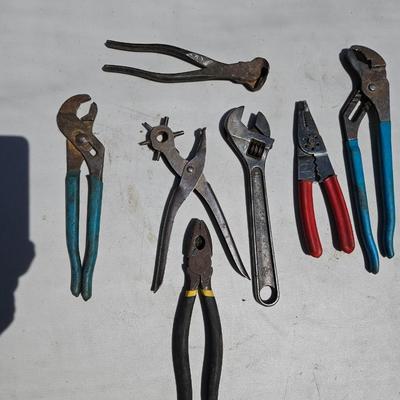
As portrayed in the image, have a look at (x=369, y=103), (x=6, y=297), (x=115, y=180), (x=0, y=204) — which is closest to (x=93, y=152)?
(x=115, y=180)

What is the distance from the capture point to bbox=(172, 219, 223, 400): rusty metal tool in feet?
4.10

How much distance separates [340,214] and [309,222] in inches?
3.5

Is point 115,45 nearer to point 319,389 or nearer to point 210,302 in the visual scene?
point 210,302

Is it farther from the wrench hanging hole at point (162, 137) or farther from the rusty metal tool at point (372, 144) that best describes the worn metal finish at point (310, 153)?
the wrench hanging hole at point (162, 137)

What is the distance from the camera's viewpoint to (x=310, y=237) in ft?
4.48

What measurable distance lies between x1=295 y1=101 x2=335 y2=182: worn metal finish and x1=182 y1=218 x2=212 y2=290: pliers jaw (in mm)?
321

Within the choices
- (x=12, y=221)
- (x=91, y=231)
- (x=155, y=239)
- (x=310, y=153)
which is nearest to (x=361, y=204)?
(x=310, y=153)

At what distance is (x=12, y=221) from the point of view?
4.42 ft

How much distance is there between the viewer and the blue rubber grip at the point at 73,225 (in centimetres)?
129

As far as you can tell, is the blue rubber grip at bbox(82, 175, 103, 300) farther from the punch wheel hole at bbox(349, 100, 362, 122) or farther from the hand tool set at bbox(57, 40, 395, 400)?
the punch wheel hole at bbox(349, 100, 362, 122)

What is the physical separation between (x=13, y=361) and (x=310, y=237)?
32.8 inches

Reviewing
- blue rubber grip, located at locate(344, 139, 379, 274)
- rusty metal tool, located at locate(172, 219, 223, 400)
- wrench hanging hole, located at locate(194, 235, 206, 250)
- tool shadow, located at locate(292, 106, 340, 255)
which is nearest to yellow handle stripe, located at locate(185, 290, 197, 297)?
rusty metal tool, located at locate(172, 219, 223, 400)

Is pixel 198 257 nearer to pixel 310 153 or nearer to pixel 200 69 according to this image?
pixel 310 153

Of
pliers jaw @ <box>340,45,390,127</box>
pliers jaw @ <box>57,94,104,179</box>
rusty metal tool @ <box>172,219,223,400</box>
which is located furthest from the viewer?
pliers jaw @ <box>340,45,390,127</box>
